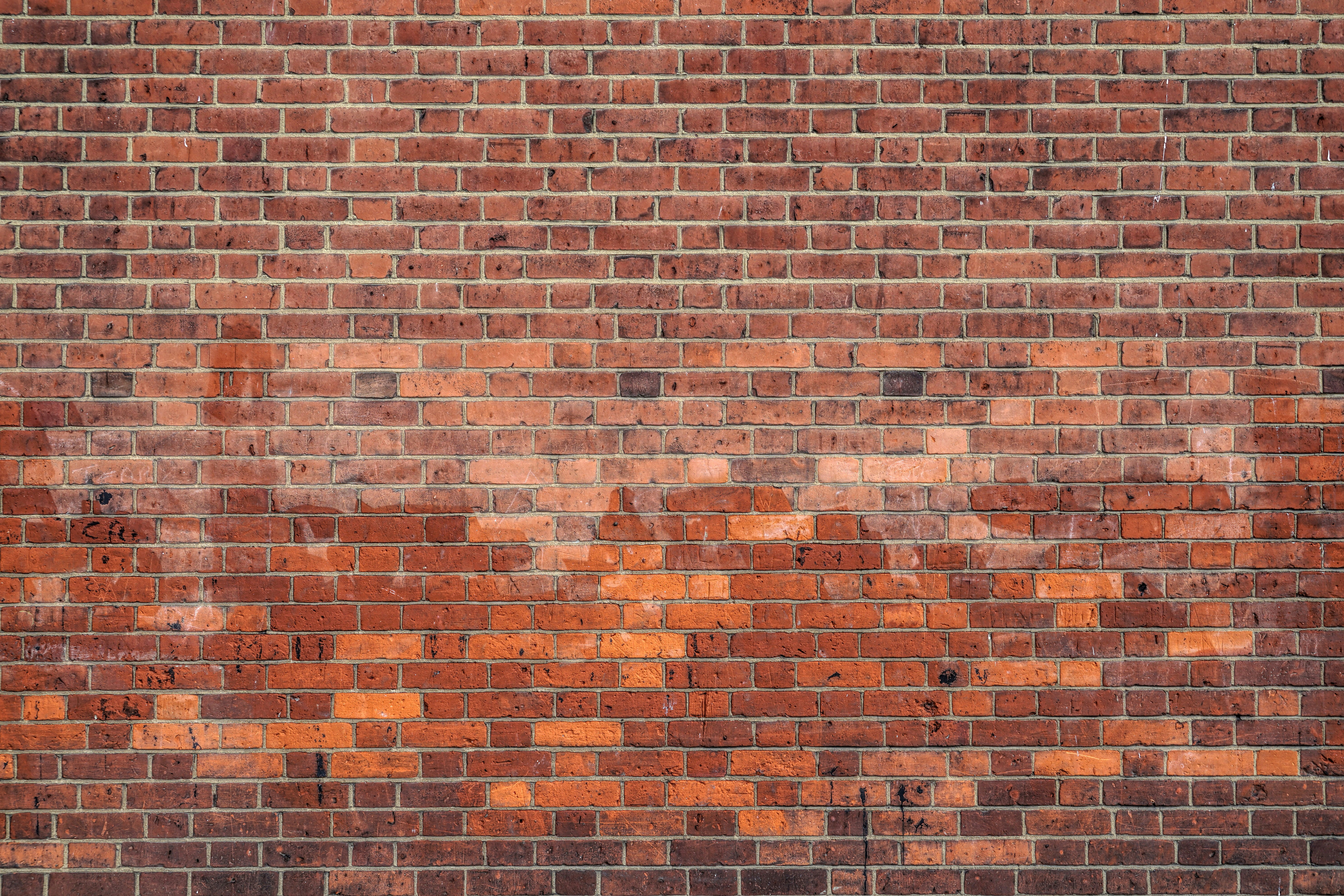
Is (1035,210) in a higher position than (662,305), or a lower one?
higher

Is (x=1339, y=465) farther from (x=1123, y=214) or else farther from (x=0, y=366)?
(x=0, y=366)

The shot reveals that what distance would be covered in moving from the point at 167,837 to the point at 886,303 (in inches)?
108

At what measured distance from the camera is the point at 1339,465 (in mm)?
3053

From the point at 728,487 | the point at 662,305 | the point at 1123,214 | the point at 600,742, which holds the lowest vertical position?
the point at 600,742

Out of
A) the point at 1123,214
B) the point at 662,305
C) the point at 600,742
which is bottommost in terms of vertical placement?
the point at 600,742

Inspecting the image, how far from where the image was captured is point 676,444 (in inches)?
121

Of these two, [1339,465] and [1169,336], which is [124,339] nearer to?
[1169,336]

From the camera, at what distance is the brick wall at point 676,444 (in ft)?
10.00

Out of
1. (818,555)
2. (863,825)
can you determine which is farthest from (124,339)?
(863,825)

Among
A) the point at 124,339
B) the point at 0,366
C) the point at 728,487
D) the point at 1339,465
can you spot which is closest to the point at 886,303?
the point at 728,487

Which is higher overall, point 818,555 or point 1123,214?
point 1123,214

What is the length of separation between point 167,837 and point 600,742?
135 cm

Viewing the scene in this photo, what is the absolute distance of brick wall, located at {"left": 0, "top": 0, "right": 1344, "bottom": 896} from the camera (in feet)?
10.00

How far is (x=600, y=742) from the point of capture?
10.0ft
